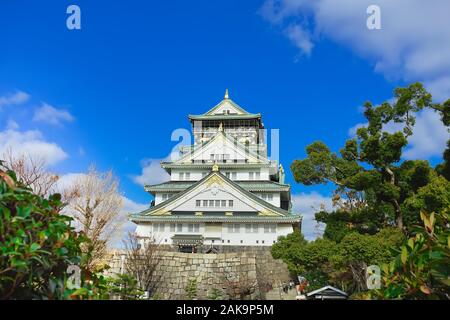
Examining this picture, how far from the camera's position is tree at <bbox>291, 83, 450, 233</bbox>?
16.8 meters

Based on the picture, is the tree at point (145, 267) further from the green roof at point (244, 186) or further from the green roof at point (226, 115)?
the green roof at point (226, 115)

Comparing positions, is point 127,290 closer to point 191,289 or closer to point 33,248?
point 33,248

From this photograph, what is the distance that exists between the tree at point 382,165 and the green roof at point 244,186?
49.2ft

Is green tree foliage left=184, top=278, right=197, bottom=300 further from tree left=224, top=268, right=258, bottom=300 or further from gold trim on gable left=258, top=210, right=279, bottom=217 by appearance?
gold trim on gable left=258, top=210, right=279, bottom=217

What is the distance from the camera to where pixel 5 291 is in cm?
337

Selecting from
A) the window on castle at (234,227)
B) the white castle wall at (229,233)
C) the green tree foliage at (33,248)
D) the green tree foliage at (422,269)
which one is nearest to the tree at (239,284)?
the white castle wall at (229,233)

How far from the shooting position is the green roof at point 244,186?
34.2 meters

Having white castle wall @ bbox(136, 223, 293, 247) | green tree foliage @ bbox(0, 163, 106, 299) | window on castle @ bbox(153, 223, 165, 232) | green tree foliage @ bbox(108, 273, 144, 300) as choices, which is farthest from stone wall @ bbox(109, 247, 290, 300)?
green tree foliage @ bbox(0, 163, 106, 299)

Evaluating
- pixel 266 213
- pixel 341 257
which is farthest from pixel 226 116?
pixel 341 257

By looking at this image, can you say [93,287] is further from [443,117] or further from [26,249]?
[443,117]

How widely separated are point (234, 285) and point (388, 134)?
1005cm

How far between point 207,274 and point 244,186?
1432cm

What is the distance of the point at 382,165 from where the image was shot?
17688 millimetres

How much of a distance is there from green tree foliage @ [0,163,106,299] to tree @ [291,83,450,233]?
15467mm
